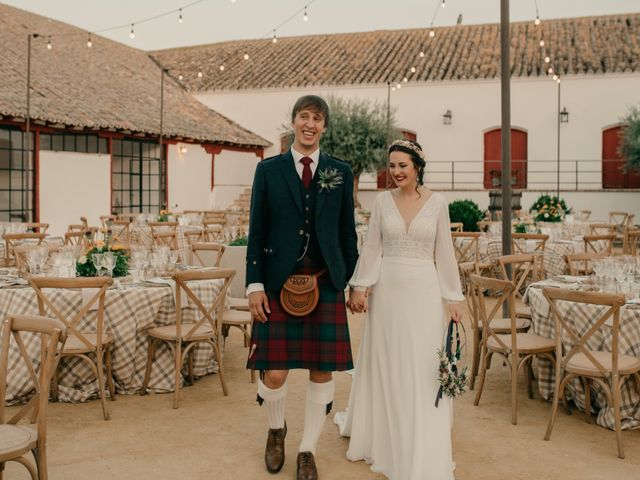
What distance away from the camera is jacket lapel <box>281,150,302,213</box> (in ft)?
11.8

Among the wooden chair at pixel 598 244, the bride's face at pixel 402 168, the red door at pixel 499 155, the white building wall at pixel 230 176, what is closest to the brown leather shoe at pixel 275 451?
the bride's face at pixel 402 168

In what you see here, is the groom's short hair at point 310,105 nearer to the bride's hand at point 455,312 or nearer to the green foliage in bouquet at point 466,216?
the bride's hand at point 455,312

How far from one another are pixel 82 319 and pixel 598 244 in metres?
6.83

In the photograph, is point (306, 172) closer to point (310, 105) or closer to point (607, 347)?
point (310, 105)

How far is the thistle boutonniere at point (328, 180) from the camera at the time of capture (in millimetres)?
3609

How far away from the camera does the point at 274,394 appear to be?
3768 millimetres

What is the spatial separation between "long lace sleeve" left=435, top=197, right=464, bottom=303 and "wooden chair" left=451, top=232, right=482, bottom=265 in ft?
19.0

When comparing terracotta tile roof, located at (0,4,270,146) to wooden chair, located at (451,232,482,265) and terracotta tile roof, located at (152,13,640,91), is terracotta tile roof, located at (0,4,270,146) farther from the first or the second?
wooden chair, located at (451,232,482,265)

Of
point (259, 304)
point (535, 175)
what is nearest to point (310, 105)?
point (259, 304)

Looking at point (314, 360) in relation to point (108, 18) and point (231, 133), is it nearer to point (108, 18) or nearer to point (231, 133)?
point (108, 18)

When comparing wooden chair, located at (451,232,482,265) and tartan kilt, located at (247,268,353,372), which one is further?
wooden chair, located at (451,232,482,265)

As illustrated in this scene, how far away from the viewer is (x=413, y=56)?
80.6ft

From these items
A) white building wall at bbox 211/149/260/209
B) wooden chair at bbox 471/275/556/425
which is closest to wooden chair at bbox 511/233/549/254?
wooden chair at bbox 471/275/556/425

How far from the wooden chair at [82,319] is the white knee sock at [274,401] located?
142 cm
